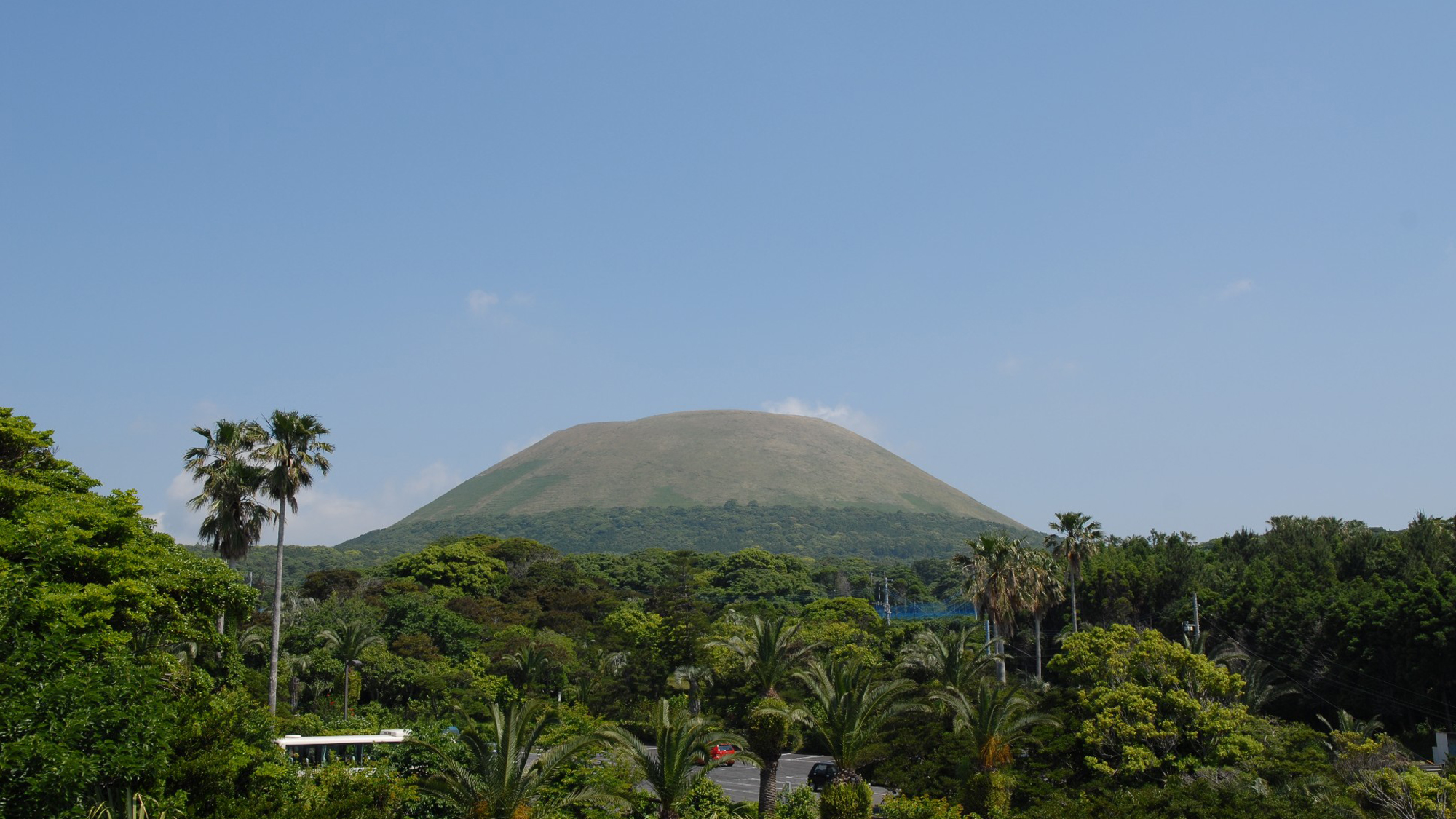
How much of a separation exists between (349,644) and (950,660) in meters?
30.2

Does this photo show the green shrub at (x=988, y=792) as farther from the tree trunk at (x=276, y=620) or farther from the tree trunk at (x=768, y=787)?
the tree trunk at (x=276, y=620)

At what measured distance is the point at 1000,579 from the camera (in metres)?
48.9

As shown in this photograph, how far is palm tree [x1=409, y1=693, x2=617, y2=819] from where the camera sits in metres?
24.2

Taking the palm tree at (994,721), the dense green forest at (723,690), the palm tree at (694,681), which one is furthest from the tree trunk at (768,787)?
the palm tree at (694,681)

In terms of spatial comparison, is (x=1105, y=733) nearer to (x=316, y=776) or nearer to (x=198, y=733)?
(x=316, y=776)

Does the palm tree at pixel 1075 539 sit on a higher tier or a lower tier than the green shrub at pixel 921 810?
higher

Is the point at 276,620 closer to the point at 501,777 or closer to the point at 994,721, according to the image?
the point at 501,777

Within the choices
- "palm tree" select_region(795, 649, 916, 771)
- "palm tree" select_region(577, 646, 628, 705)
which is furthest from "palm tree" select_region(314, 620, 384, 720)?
"palm tree" select_region(795, 649, 916, 771)

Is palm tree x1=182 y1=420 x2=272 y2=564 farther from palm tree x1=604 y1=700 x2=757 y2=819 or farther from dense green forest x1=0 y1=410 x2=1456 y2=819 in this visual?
palm tree x1=604 y1=700 x2=757 y2=819

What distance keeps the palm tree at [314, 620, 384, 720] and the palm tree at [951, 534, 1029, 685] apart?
30.7 m

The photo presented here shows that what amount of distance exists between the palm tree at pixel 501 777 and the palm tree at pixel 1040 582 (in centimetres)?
3081

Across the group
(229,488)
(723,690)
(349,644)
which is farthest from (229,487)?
(723,690)

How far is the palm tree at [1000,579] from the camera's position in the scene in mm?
49000

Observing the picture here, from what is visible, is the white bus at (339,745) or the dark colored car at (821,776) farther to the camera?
the dark colored car at (821,776)
